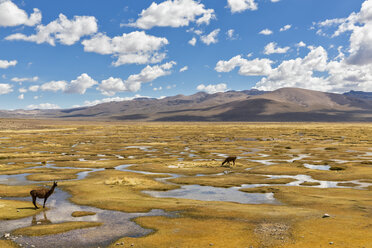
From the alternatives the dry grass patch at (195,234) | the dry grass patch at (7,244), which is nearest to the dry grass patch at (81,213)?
the dry grass patch at (195,234)

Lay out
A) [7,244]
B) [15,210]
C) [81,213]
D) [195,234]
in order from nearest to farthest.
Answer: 1. [7,244]
2. [195,234]
3. [81,213]
4. [15,210]

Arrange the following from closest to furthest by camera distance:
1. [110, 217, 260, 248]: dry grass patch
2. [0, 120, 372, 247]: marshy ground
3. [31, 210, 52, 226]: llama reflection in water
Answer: [110, 217, 260, 248]: dry grass patch < [0, 120, 372, 247]: marshy ground < [31, 210, 52, 226]: llama reflection in water

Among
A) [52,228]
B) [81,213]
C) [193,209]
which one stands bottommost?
[193,209]

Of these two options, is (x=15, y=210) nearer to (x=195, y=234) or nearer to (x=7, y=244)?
(x=7, y=244)

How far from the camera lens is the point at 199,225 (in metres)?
16.9

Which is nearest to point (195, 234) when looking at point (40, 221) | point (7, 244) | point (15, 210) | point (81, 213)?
point (81, 213)

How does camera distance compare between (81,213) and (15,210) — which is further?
(15,210)

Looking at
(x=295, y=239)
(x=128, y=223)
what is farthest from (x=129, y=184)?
(x=295, y=239)

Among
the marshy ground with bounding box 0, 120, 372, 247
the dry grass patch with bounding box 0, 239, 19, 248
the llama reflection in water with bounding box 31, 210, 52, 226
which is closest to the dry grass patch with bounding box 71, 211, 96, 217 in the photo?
the marshy ground with bounding box 0, 120, 372, 247

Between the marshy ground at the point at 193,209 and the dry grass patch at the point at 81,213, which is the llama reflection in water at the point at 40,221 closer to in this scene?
the marshy ground at the point at 193,209

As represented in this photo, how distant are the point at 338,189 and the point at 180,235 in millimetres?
17137

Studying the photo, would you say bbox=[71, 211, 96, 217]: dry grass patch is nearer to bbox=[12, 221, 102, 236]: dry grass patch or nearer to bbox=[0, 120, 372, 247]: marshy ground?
bbox=[0, 120, 372, 247]: marshy ground

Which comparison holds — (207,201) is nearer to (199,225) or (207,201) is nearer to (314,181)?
(199,225)

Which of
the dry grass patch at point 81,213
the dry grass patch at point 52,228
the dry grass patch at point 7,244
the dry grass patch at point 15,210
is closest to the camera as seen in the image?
the dry grass patch at point 7,244
